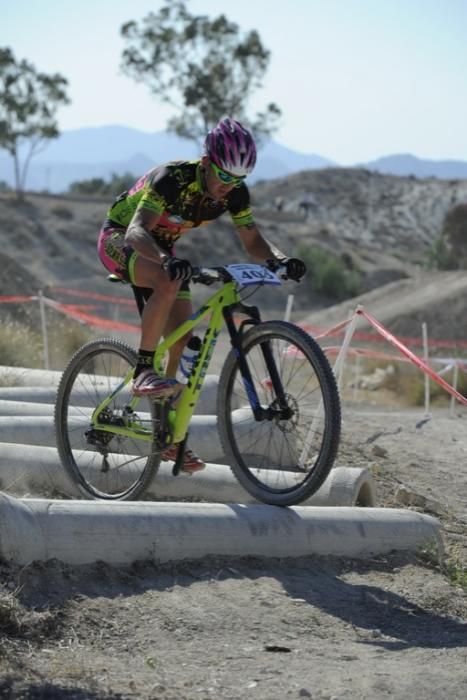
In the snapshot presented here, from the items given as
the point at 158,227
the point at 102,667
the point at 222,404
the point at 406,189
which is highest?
the point at 406,189

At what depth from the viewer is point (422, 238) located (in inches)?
2657

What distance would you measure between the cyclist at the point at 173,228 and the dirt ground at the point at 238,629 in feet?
3.07

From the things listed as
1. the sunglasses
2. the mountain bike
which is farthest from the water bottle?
the sunglasses

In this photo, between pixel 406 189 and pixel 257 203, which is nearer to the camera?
pixel 257 203

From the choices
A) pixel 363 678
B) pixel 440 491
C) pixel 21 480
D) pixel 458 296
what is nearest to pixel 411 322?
pixel 458 296

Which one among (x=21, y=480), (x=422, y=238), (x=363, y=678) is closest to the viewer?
(x=363, y=678)

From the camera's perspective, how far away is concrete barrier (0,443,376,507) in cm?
593

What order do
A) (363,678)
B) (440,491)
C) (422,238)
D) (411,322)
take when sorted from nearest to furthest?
(363,678) < (440,491) < (411,322) < (422,238)

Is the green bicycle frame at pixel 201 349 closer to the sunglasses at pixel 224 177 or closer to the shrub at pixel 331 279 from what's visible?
the sunglasses at pixel 224 177

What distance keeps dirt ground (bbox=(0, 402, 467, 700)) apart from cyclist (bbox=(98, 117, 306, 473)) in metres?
0.94

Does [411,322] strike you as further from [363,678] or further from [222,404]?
[363,678]

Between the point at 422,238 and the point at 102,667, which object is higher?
the point at 422,238

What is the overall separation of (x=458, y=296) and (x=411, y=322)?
1.36m

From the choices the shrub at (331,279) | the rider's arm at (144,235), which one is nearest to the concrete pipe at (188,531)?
the rider's arm at (144,235)
